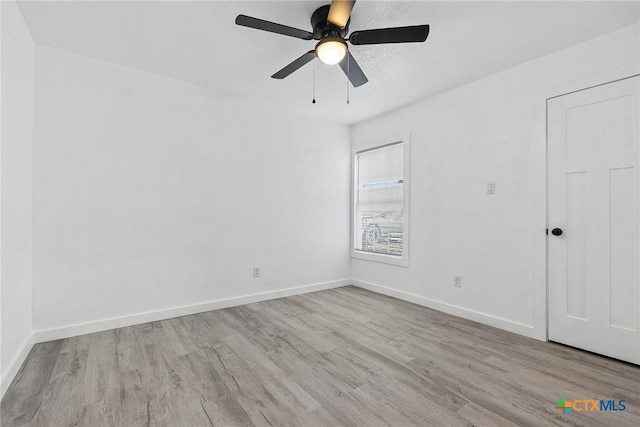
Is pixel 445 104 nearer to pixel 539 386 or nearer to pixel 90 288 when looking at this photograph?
pixel 539 386

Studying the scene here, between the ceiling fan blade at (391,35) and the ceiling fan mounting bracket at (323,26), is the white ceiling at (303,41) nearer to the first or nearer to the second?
the ceiling fan mounting bracket at (323,26)

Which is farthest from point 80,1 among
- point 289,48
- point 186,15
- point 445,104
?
point 445,104

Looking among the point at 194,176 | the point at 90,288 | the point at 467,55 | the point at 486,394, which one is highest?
the point at 467,55

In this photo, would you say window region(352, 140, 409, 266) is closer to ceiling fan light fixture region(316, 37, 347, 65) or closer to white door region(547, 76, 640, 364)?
white door region(547, 76, 640, 364)

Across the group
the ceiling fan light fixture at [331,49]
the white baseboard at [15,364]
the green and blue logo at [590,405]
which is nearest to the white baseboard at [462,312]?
the green and blue logo at [590,405]

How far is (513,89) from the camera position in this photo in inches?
110

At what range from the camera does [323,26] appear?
2021 mm

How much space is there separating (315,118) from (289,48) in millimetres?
1736

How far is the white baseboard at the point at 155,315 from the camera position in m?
2.58

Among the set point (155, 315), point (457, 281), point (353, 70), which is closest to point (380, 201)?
point (457, 281)

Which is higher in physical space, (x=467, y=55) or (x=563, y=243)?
(x=467, y=55)

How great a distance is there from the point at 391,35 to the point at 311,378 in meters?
2.26

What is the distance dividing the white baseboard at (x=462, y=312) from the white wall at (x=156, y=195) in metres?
0.97

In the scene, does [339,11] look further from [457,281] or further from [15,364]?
[15,364]
